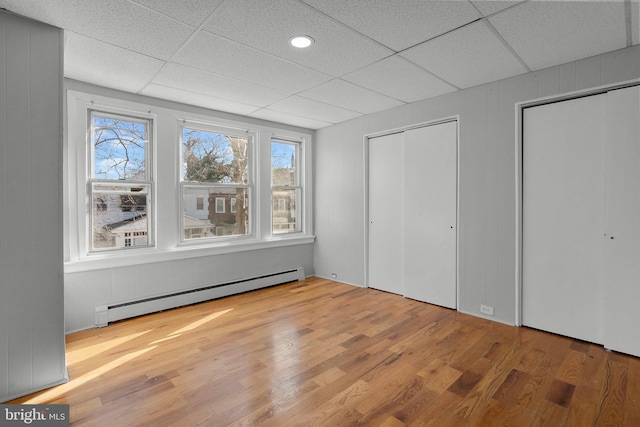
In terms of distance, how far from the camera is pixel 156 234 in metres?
3.82

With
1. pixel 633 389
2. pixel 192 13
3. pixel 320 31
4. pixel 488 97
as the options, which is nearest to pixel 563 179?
pixel 488 97

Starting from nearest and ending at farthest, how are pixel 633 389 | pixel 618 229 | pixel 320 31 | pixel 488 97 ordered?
pixel 633 389, pixel 320 31, pixel 618 229, pixel 488 97

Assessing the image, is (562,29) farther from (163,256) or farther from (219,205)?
(163,256)

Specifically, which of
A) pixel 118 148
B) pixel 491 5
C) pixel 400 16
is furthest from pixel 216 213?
pixel 491 5

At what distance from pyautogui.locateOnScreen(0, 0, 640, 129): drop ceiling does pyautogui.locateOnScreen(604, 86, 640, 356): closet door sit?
61 centimetres

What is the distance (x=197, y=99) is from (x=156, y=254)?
76.6 inches

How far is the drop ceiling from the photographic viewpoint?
2.06m

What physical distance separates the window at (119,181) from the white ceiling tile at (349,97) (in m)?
2.06

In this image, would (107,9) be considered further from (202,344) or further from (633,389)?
(633,389)

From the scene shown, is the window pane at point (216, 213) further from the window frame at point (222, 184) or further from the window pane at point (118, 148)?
the window pane at point (118, 148)

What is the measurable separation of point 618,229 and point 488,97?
5.71 feet

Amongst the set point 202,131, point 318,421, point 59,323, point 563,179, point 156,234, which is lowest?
point 318,421

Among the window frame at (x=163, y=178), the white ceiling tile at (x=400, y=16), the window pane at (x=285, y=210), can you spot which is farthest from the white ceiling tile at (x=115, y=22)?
the window pane at (x=285, y=210)

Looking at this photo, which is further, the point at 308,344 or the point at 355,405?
the point at 308,344
